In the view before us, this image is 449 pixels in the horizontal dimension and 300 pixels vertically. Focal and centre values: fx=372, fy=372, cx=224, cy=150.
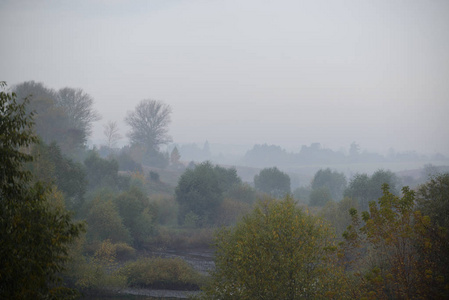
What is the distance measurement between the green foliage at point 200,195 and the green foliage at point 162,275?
2760 centimetres

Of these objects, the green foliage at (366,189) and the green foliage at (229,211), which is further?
the green foliage at (229,211)

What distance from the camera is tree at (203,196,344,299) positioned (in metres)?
17.3

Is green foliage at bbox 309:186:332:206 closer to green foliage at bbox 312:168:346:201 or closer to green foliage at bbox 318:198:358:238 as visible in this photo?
green foliage at bbox 318:198:358:238

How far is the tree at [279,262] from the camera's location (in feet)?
56.8

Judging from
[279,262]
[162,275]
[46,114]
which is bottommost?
[162,275]

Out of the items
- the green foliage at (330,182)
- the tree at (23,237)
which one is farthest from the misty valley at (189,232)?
the green foliage at (330,182)

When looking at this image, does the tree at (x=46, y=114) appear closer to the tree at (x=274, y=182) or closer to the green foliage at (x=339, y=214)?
the tree at (x=274, y=182)

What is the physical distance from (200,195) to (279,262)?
48785mm

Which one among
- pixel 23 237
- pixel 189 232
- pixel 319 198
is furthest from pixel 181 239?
pixel 23 237

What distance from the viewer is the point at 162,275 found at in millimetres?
34594

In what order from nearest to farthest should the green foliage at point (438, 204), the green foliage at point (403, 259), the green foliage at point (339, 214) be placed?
the green foliage at point (403, 259) < the green foliage at point (438, 204) < the green foliage at point (339, 214)

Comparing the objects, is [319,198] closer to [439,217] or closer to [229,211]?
[229,211]

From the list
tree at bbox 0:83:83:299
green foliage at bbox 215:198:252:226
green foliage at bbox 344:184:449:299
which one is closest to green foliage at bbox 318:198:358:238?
green foliage at bbox 215:198:252:226

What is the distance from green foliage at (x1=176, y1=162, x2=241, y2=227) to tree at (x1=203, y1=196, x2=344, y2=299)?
4492 cm
